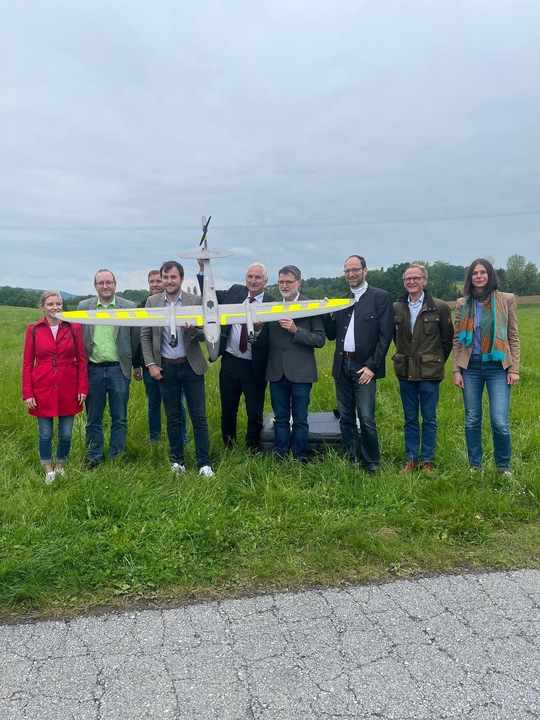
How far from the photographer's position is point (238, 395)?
5910mm

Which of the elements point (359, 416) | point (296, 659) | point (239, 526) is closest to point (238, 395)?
point (359, 416)

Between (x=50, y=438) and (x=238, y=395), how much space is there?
217 centimetres

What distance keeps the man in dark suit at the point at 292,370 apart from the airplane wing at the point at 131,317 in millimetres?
965

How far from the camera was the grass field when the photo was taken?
11.4ft

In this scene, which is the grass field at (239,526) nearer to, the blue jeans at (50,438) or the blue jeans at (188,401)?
the blue jeans at (50,438)

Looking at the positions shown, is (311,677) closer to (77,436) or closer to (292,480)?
(292,480)

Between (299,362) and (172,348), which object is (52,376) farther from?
(299,362)

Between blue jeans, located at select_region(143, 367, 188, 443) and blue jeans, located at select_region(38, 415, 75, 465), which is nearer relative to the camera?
blue jeans, located at select_region(38, 415, 75, 465)

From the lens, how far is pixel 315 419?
20.3 ft

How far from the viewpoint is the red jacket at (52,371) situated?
16.8 ft

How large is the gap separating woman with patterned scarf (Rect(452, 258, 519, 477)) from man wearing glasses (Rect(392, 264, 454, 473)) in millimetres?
197

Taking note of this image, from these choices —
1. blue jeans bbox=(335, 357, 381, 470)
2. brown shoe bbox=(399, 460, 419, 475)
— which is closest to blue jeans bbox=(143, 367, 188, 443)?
blue jeans bbox=(335, 357, 381, 470)

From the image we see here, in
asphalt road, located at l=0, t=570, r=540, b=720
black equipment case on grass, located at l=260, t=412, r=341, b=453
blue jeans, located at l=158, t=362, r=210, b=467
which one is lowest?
asphalt road, located at l=0, t=570, r=540, b=720

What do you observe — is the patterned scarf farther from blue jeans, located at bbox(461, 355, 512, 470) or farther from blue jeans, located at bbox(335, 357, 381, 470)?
blue jeans, located at bbox(335, 357, 381, 470)
